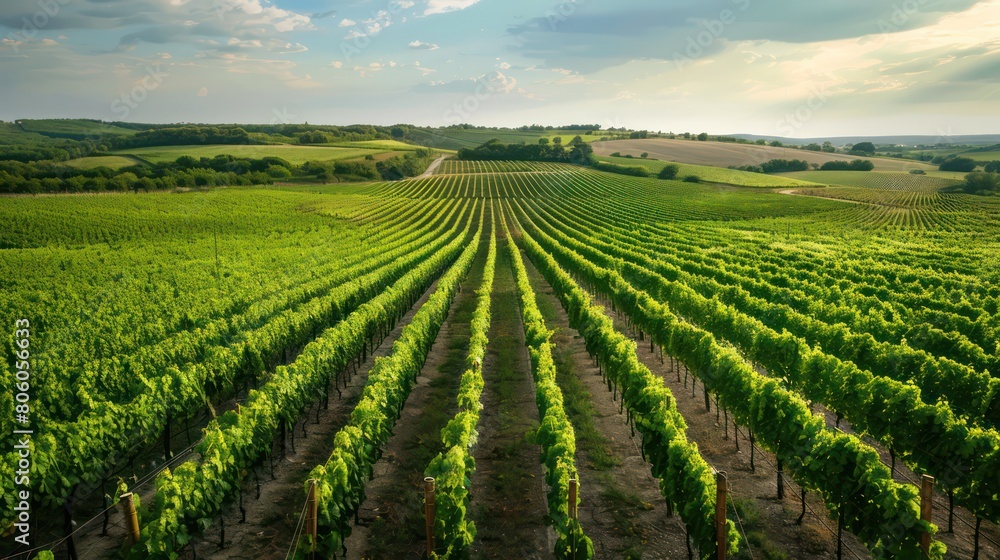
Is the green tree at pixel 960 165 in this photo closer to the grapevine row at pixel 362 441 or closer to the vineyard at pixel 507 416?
the vineyard at pixel 507 416

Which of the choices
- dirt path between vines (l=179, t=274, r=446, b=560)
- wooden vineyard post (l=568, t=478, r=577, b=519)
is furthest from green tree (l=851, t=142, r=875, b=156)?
wooden vineyard post (l=568, t=478, r=577, b=519)

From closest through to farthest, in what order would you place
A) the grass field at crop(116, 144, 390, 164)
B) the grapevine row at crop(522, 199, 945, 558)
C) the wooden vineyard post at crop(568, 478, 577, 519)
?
the grapevine row at crop(522, 199, 945, 558), the wooden vineyard post at crop(568, 478, 577, 519), the grass field at crop(116, 144, 390, 164)

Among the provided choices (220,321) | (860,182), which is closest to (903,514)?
(220,321)

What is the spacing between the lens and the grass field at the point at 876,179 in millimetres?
100375

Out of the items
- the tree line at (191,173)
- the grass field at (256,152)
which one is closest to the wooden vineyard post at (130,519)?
the tree line at (191,173)

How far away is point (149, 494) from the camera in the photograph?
33.3 ft

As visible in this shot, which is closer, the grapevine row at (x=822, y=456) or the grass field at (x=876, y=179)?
the grapevine row at (x=822, y=456)

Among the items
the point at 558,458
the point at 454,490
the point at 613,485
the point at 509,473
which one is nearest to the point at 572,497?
the point at 558,458

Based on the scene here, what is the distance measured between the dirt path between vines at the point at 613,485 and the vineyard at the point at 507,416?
6cm

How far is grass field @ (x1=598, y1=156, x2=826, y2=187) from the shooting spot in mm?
103500

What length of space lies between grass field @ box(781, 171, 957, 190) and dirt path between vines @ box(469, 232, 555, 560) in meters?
111

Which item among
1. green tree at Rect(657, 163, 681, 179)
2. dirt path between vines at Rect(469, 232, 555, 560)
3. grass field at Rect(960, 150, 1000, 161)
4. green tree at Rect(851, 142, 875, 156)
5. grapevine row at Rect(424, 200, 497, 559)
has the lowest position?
dirt path between vines at Rect(469, 232, 555, 560)

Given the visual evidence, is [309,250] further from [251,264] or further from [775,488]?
[775,488]

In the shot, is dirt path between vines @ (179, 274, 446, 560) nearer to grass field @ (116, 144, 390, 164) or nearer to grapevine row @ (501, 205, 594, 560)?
grapevine row @ (501, 205, 594, 560)
